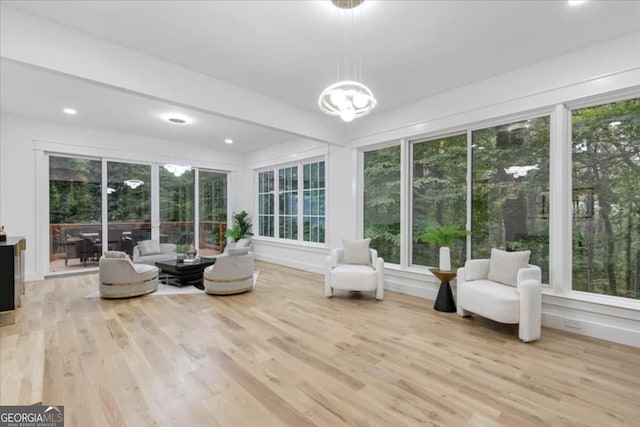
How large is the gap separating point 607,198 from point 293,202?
5.41m

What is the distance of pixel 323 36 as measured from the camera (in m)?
2.91

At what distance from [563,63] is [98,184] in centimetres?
797

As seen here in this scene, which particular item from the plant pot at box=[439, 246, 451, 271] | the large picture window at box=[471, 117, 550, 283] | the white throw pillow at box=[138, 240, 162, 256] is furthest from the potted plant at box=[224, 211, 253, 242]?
the large picture window at box=[471, 117, 550, 283]

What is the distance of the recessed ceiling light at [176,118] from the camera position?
517cm

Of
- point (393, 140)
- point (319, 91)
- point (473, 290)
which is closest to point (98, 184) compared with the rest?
point (319, 91)

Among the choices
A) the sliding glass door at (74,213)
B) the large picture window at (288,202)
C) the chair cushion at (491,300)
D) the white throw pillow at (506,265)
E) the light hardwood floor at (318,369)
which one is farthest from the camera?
the large picture window at (288,202)

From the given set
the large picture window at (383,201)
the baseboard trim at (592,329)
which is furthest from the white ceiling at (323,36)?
the baseboard trim at (592,329)

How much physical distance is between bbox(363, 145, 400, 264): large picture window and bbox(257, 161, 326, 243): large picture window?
45.7 inches

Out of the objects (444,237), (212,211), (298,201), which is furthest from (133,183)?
(444,237)

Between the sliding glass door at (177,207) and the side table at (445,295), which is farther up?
the sliding glass door at (177,207)

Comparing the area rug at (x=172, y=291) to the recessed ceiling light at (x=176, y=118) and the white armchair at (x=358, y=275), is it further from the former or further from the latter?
the recessed ceiling light at (x=176, y=118)

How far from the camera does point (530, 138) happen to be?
3.69 metres

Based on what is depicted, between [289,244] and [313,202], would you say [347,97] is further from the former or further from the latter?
[289,244]

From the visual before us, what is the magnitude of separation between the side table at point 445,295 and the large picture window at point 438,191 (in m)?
0.56
